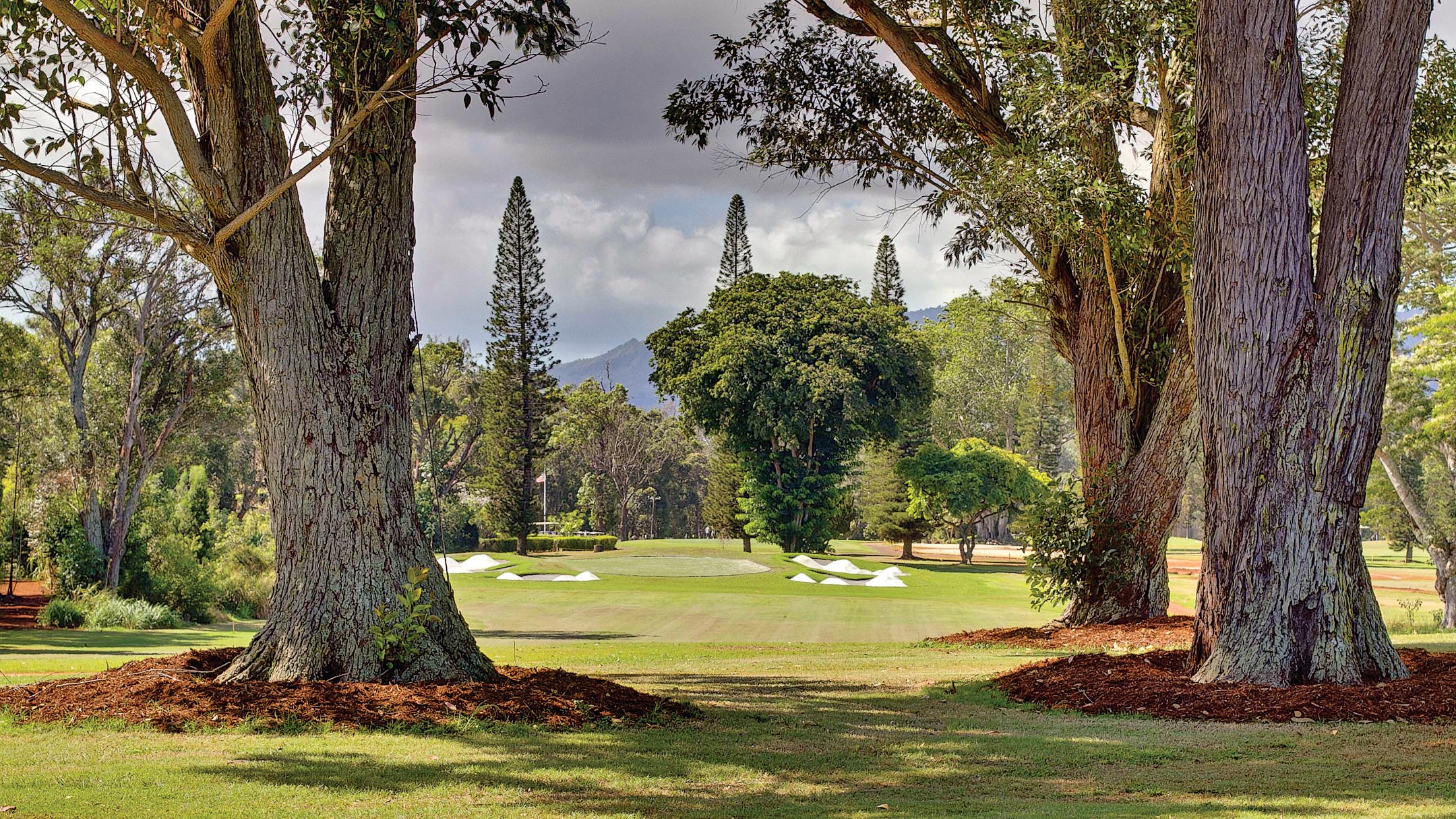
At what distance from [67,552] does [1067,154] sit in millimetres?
19572

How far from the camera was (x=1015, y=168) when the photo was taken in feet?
35.2

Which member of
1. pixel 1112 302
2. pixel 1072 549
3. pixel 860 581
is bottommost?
pixel 860 581

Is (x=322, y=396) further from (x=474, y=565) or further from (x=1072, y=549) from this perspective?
(x=474, y=565)

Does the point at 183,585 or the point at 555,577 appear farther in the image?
the point at 555,577

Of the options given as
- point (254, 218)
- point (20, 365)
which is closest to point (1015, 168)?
point (254, 218)

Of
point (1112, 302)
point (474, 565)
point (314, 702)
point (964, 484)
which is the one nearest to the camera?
point (314, 702)

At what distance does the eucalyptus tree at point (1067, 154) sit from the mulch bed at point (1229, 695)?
444 cm

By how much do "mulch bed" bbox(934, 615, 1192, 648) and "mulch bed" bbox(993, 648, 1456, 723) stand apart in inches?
106

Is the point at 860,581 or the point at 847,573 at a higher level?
the point at 847,573

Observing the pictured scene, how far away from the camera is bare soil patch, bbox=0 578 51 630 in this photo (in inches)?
713

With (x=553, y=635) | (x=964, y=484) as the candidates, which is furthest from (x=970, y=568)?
(x=553, y=635)

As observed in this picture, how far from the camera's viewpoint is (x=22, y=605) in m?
21.1

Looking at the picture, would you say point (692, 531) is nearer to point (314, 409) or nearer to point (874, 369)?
point (874, 369)

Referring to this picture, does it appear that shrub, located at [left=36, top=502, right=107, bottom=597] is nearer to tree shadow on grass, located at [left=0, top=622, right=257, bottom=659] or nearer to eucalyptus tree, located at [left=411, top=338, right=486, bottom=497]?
tree shadow on grass, located at [left=0, top=622, right=257, bottom=659]
